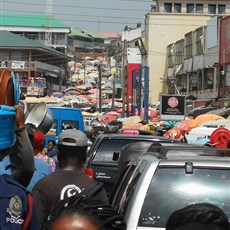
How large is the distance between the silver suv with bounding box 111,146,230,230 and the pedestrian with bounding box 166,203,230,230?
1740mm

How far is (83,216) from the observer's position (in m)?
2.71

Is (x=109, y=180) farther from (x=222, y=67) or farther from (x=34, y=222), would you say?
(x=222, y=67)

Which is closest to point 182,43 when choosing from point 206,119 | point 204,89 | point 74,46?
point 204,89

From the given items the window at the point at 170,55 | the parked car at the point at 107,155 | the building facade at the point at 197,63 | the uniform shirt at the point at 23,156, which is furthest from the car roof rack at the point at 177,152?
the window at the point at 170,55

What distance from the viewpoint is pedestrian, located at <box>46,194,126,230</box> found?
2.68 metres

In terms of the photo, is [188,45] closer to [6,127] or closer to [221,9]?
[221,9]

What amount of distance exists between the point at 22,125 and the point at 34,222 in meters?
0.65

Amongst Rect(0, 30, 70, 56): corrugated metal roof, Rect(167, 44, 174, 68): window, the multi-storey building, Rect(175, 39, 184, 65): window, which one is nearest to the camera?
Rect(175, 39, 184, 65): window

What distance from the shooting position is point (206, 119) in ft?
82.3

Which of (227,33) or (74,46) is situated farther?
(74,46)

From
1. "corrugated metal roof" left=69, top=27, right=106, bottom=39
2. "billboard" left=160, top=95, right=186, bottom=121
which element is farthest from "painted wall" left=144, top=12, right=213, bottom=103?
"corrugated metal roof" left=69, top=27, right=106, bottom=39

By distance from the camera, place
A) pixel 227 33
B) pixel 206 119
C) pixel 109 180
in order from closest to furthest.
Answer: pixel 109 180 < pixel 206 119 < pixel 227 33

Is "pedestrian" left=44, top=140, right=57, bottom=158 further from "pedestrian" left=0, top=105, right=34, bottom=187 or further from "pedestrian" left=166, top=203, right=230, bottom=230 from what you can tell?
"pedestrian" left=166, top=203, right=230, bottom=230

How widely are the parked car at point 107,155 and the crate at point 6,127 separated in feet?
24.7
